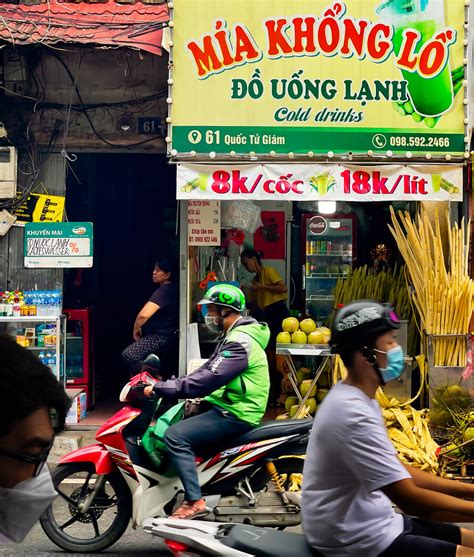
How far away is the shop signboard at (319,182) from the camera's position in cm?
905

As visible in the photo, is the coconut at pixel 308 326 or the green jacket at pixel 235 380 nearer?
the green jacket at pixel 235 380

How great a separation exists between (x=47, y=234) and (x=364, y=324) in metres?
6.76

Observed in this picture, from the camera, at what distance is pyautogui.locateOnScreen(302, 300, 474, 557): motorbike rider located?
133 inches

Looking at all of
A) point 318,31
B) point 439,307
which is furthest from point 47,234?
point 439,307

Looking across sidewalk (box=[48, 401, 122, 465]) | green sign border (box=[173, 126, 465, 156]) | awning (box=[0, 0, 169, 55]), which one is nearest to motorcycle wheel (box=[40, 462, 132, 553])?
sidewalk (box=[48, 401, 122, 465])

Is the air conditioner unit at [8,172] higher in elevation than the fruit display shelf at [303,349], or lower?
higher

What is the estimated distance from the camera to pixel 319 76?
9.11 m

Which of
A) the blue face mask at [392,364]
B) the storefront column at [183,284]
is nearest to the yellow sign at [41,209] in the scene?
the storefront column at [183,284]

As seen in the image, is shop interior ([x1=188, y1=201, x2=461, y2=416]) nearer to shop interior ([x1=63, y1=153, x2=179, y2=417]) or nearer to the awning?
shop interior ([x1=63, y1=153, x2=179, y2=417])

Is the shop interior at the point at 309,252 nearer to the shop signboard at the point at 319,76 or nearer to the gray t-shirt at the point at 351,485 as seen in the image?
the shop signboard at the point at 319,76

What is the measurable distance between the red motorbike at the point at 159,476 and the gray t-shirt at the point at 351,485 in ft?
8.49

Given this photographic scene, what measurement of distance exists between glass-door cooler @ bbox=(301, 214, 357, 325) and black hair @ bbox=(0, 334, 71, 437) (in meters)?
8.89

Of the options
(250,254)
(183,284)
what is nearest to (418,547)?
(183,284)

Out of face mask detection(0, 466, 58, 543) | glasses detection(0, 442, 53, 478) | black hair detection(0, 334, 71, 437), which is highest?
black hair detection(0, 334, 71, 437)
